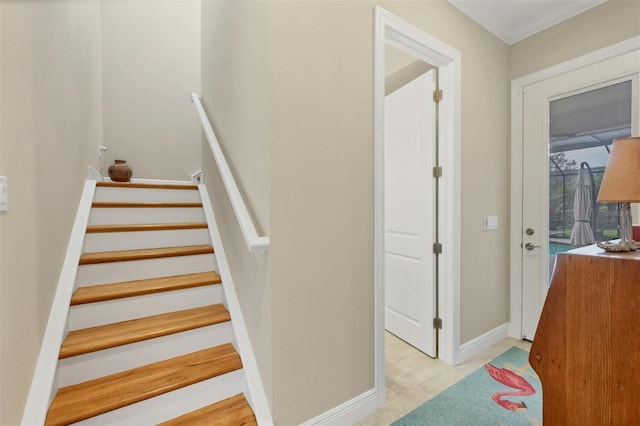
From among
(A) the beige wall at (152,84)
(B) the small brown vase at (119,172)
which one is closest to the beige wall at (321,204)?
(B) the small brown vase at (119,172)

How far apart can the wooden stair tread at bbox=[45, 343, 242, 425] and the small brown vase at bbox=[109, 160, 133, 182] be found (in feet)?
7.73

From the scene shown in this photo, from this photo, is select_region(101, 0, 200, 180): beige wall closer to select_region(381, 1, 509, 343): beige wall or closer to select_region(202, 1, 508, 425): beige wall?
select_region(202, 1, 508, 425): beige wall

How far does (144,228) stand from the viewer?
2.12 m

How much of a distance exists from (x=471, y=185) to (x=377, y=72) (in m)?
1.29

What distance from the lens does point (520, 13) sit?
2318 mm

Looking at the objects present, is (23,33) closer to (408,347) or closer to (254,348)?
(254,348)

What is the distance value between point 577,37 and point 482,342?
2.61m

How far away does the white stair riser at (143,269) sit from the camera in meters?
1.77

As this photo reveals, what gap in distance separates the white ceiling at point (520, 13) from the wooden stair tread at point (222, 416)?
3.04 metres

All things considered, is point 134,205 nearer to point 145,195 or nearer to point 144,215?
point 144,215

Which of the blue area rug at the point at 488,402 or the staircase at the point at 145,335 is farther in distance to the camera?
the blue area rug at the point at 488,402

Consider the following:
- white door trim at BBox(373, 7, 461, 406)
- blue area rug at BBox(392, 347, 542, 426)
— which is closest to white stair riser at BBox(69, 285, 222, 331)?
blue area rug at BBox(392, 347, 542, 426)

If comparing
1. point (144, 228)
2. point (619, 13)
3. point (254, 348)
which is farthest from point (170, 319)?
point (619, 13)

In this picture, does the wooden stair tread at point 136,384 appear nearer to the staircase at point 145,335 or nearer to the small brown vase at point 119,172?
the staircase at point 145,335
